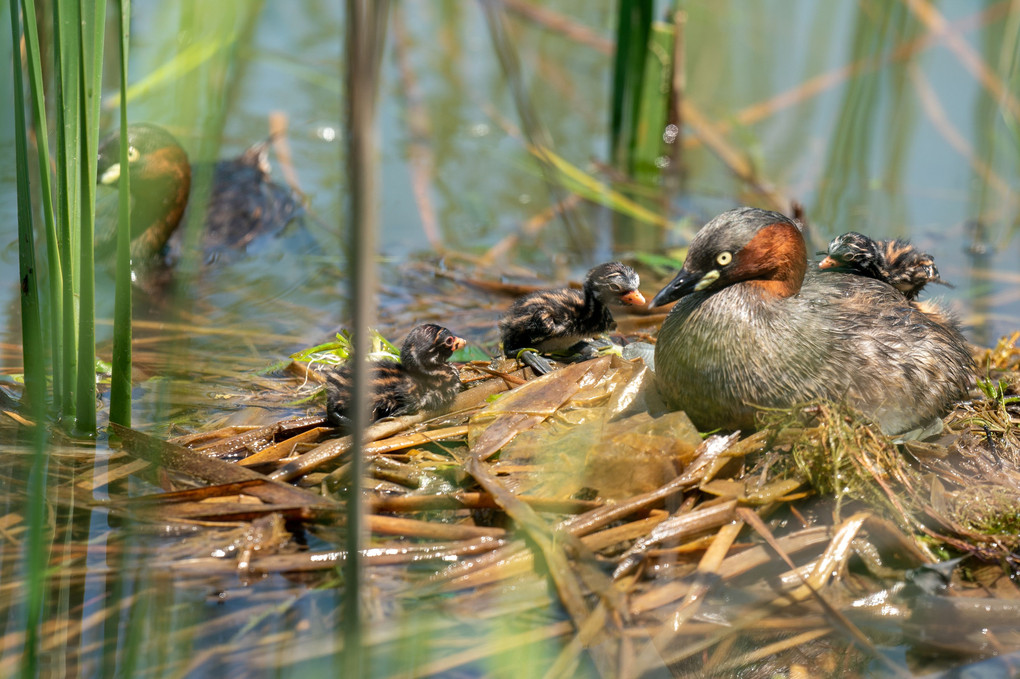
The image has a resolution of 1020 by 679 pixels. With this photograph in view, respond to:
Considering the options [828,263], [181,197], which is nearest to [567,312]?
[828,263]

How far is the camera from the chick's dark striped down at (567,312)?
15.8 feet

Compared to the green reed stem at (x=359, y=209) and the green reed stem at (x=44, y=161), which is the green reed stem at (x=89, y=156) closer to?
the green reed stem at (x=44, y=161)

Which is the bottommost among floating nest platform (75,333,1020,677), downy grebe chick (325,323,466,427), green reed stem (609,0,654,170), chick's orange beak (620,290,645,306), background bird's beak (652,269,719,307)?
floating nest platform (75,333,1020,677)

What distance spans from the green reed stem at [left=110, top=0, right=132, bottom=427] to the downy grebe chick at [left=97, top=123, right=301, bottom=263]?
110 inches

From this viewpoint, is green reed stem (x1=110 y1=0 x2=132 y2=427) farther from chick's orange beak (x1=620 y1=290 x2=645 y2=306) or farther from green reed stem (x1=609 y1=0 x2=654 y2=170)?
green reed stem (x1=609 y1=0 x2=654 y2=170)

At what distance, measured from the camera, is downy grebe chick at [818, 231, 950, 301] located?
4.49 metres

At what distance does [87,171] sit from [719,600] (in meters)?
2.59

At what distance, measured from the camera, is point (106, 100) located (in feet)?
25.0

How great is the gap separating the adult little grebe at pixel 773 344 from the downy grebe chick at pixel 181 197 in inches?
150

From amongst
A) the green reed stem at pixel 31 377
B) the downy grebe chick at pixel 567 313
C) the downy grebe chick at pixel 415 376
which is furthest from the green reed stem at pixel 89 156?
the downy grebe chick at pixel 567 313

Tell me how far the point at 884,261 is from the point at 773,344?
1.18 metres

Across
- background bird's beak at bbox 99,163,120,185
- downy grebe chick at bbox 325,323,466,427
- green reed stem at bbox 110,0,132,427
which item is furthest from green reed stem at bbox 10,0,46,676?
background bird's beak at bbox 99,163,120,185

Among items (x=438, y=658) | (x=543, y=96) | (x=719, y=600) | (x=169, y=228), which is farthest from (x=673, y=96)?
(x=438, y=658)

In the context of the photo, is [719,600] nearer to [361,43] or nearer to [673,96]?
[361,43]
